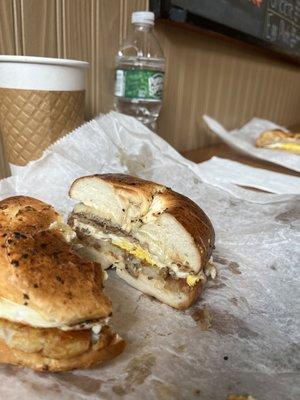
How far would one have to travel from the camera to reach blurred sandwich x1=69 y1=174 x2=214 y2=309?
0.93 m

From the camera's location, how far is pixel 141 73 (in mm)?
1539

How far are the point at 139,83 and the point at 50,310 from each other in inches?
43.9

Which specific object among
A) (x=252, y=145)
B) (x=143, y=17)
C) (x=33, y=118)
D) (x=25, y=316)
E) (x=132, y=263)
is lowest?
(x=252, y=145)

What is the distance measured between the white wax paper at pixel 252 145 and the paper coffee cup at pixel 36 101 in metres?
1.09

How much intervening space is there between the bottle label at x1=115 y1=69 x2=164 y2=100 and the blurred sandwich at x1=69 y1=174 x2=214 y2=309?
0.60 metres

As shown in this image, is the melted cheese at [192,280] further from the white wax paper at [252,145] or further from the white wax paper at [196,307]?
the white wax paper at [252,145]

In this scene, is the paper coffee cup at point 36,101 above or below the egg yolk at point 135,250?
above

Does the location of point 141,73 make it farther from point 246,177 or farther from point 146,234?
point 146,234

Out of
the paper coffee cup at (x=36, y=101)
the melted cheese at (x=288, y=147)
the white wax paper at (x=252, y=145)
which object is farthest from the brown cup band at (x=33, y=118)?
the melted cheese at (x=288, y=147)

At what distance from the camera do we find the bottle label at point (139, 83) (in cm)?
155

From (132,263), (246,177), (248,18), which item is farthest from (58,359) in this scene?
(248,18)

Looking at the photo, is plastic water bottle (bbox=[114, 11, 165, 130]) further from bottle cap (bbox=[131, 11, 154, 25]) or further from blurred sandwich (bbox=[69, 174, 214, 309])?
blurred sandwich (bbox=[69, 174, 214, 309])

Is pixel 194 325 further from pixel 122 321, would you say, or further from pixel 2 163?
pixel 2 163

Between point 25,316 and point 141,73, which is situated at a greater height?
point 141,73
